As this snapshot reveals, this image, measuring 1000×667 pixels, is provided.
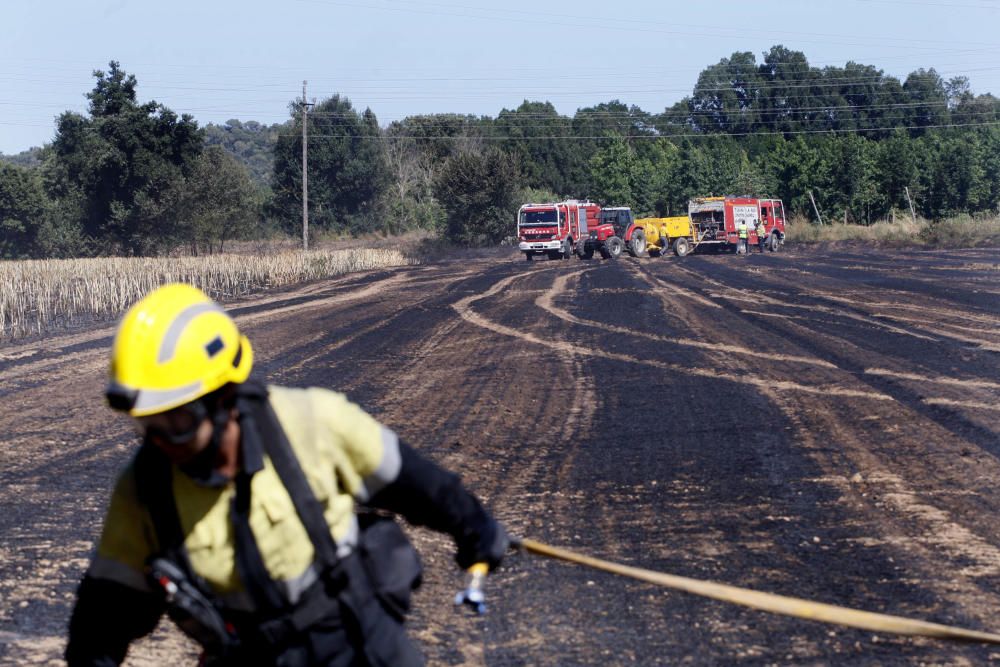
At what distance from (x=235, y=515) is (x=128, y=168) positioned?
5896 centimetres

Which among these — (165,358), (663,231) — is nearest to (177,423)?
(165,358)

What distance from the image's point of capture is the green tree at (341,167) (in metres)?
85.2

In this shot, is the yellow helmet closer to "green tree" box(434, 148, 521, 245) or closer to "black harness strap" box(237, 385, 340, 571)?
"black harness strap" box(237, 385, 340, 571)

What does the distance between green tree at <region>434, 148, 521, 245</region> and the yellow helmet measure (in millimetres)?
69290

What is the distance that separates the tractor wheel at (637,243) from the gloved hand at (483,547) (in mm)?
48943

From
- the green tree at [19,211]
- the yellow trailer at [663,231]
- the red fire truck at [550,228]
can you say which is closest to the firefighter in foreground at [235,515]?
the red fire truck at [550,228]

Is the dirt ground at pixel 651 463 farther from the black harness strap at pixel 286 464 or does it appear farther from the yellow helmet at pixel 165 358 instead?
the yellow helmet at pixel 165 358

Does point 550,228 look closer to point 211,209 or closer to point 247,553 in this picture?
point 211,209

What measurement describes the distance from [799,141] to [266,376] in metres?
72.5

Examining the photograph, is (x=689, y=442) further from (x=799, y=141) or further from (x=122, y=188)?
(x=799, y=141)

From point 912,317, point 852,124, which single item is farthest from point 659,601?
point 852,124

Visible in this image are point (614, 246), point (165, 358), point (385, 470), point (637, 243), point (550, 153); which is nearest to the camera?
point (165, 358)

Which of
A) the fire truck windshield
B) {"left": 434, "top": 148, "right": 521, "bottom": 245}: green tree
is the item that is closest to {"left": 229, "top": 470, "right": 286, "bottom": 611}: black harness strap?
the fire truck windshield

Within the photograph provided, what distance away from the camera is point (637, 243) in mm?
51406
